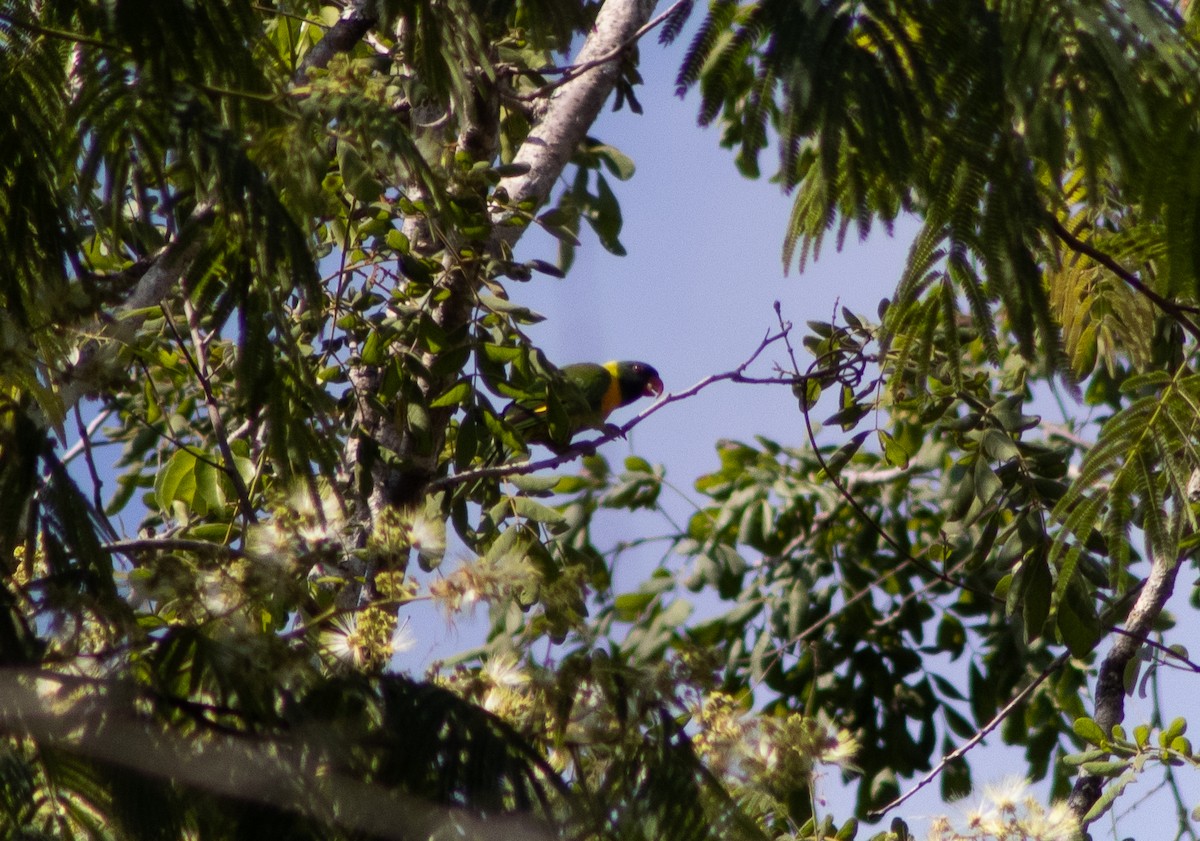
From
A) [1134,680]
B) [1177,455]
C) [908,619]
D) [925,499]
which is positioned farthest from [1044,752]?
[1177,455]

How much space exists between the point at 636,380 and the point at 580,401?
506 centimetres

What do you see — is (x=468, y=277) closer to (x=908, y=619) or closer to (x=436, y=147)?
(x=436, y=147)

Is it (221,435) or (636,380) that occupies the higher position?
(636,380)

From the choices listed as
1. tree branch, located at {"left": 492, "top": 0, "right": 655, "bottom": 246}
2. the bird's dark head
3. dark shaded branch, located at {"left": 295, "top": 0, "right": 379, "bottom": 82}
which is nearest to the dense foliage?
dark shaded branch, located at {"left": 295, "top": 0, "right": 379, "bottom": 82}

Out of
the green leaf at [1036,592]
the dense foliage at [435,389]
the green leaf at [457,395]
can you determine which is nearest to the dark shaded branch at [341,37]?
the dense foliage at [435,389]

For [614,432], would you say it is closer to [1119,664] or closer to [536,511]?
[536,511]

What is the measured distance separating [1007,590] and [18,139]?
2185 mm

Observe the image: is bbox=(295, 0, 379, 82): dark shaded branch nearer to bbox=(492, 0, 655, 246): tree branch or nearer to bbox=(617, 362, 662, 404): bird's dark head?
bbox=(492, 0, 655, 246): tree branch

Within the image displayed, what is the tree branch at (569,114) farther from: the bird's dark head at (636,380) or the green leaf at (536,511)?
the bird's dark head at (636,380)

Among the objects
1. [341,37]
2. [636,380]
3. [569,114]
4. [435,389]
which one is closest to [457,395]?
[435,389]

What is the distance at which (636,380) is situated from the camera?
782cm

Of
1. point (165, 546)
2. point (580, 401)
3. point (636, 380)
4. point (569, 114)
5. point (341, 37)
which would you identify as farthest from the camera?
point (636, 380)

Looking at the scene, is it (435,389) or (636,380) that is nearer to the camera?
(435,389)

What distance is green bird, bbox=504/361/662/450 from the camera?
9.27ft
